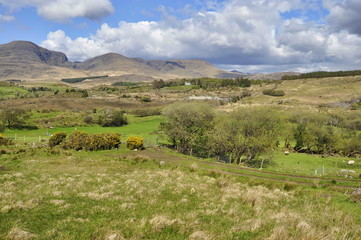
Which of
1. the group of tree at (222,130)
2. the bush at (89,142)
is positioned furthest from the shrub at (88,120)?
the bush at (89,142)

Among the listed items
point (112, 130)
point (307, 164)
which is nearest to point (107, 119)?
point (112, 130)

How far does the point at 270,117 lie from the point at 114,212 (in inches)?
1490

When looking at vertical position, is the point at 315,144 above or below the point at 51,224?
below

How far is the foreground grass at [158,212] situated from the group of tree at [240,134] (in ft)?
69.2

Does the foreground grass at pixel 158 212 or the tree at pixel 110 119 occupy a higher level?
the foreground grass at pixel 158 212

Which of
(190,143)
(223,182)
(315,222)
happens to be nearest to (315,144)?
(190,143)

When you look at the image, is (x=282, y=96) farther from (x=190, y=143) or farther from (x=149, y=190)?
(x=149, y=190)

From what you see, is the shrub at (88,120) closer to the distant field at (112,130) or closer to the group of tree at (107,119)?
the group of tree at (107,119)

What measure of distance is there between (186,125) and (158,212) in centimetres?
3530

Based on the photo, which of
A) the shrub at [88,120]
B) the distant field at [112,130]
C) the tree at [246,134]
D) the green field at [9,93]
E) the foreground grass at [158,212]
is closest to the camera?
the foreground grass at [158,212]

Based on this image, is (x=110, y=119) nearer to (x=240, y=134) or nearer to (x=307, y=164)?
(x=240, y=134)

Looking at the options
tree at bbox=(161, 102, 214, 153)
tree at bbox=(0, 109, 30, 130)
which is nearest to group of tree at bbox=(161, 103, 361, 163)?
tree at bbox=(161, 102, 214, 153)

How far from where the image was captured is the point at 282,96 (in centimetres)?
16500

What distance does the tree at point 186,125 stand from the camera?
4628 cm
